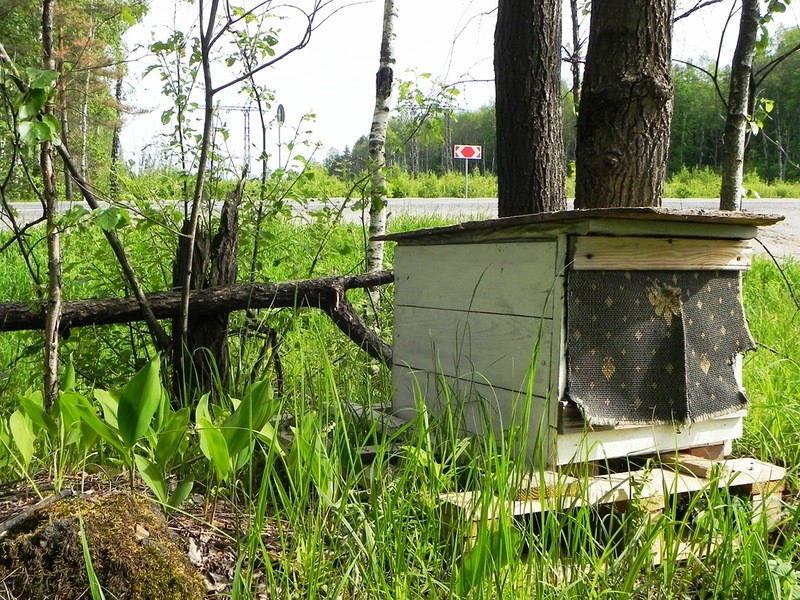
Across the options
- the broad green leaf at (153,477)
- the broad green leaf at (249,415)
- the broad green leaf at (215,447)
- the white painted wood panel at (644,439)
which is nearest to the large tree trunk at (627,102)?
the white painted wood panel at (644,439)

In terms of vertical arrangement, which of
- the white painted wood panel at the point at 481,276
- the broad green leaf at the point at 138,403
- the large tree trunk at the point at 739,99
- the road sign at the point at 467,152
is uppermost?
the road sign at the point at 467,152

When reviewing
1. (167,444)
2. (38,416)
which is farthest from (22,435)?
(167,444)

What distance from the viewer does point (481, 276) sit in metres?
2.28

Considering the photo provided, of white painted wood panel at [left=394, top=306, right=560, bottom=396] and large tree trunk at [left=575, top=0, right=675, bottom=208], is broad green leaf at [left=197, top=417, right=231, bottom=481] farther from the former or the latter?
large tree trunk at [left=575, top=0, right=675, bottom=208]

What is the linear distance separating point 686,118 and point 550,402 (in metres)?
52.9

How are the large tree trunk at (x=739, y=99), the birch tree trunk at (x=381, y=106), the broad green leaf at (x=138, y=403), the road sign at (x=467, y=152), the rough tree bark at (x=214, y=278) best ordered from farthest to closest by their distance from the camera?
the road sign at (x=467, y=152), the birch tree trunk at (x=381, y=106), the large tree trunk at (x=739, y=99), the rough tree bark at (x=214, y=278), the broad green leaf at (x=138, y=403)

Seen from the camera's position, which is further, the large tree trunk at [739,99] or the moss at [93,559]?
the large tree trunk at [739,99]

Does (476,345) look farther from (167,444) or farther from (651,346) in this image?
(167,444)

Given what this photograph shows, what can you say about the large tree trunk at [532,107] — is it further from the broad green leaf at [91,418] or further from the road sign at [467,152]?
the road sign at [467,152]

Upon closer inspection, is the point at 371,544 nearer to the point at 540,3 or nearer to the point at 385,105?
the point at 540,3

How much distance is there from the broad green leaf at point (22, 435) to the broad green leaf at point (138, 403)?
38 centimetres

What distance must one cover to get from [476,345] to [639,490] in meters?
0.75

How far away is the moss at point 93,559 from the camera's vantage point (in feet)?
4.47

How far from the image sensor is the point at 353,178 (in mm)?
4352
